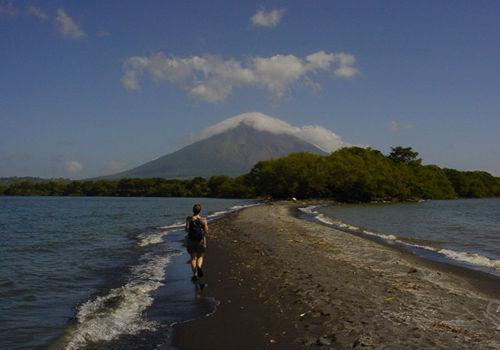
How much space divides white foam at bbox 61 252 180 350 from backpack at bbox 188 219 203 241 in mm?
1667

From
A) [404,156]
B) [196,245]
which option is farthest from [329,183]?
[196,245]

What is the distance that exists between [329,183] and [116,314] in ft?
301

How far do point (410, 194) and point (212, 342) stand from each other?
115664mm

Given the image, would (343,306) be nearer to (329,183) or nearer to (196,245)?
(196,245)

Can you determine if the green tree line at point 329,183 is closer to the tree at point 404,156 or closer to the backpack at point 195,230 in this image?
the tree at point 404,156

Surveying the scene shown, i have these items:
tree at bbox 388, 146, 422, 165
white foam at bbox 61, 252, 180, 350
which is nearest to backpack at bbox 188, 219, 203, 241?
white foam at bbox 61, 252, 180, 350

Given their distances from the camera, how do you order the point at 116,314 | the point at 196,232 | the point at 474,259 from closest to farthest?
the point at 116,314
the point at 196,232
the point at 474,259

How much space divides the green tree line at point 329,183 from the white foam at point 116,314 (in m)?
87.2

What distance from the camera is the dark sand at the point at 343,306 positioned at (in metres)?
5.53

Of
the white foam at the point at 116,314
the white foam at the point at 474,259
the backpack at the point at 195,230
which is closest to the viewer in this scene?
the white foam at the point at 116,314

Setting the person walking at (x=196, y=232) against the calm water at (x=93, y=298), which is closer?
the calm water at (x=93, y=298)

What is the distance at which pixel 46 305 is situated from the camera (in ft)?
26.9

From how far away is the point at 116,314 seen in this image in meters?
7.36

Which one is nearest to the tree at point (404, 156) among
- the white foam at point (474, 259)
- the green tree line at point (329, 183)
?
the green tree line at point (329, 183)
